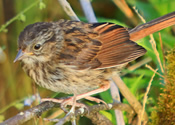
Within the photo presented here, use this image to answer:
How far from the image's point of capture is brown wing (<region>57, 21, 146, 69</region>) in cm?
305

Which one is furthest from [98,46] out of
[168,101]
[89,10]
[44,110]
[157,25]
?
[44,110]

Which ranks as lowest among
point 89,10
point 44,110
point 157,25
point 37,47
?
point 44,110

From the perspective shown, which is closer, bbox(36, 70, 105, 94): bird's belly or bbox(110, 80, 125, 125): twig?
bbox(36, 70, 105, 94): bird's belly

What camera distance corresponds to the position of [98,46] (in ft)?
10.6

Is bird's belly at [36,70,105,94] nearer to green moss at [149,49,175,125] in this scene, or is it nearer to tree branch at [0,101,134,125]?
tree branch at [0,101,134,125]

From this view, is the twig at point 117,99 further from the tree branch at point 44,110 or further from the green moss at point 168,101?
the green moss at point 168,101

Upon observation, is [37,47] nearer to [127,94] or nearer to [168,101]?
[127,94]

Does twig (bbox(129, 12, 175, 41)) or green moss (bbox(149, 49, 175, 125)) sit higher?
twig (bbox(129, 12, 175, 41))

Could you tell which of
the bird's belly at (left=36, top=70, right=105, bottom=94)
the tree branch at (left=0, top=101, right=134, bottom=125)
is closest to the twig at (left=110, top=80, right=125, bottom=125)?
the tree branch at (left=0, top=101, right=134, bottom=125)

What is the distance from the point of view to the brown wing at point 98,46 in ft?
10.0

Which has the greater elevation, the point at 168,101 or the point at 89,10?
the point at 89,10

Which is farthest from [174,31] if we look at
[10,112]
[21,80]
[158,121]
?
[10,112]

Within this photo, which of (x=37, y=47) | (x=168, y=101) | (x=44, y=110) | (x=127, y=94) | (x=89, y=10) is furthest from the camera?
(x=89, y=10)

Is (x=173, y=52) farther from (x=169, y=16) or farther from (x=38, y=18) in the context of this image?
(x=38, y=18)
